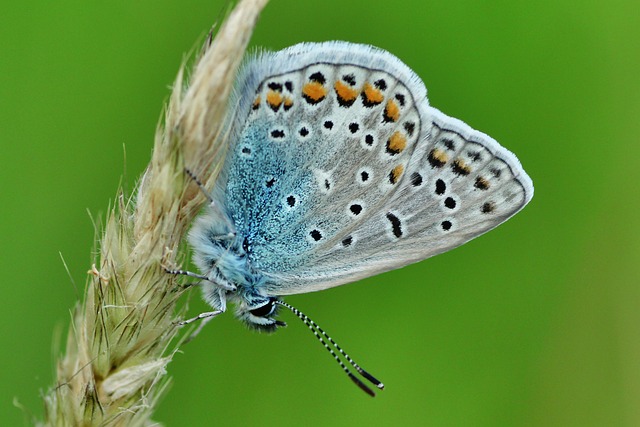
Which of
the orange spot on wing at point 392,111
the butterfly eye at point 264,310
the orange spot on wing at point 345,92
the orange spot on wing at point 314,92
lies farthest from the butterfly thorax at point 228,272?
the orange spot on wing at point 392,111

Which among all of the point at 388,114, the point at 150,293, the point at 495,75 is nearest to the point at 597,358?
the point at 495,75

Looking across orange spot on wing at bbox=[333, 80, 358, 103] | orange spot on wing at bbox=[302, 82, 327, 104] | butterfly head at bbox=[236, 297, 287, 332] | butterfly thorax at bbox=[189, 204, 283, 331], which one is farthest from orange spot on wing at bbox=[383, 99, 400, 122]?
butterfly head at bbox=[236, 297, 287, 332]

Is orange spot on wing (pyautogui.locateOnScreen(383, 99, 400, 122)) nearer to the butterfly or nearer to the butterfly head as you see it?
the butterfly

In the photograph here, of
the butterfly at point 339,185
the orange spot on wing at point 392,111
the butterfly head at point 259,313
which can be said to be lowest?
the butterfly head at point 259,313

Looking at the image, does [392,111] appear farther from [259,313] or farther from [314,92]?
[259,313]

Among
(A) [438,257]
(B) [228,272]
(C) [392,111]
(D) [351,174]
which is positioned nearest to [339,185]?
(D) [351,174]

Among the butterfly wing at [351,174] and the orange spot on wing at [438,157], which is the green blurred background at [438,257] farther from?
the orange spot on wing at [438,157]
